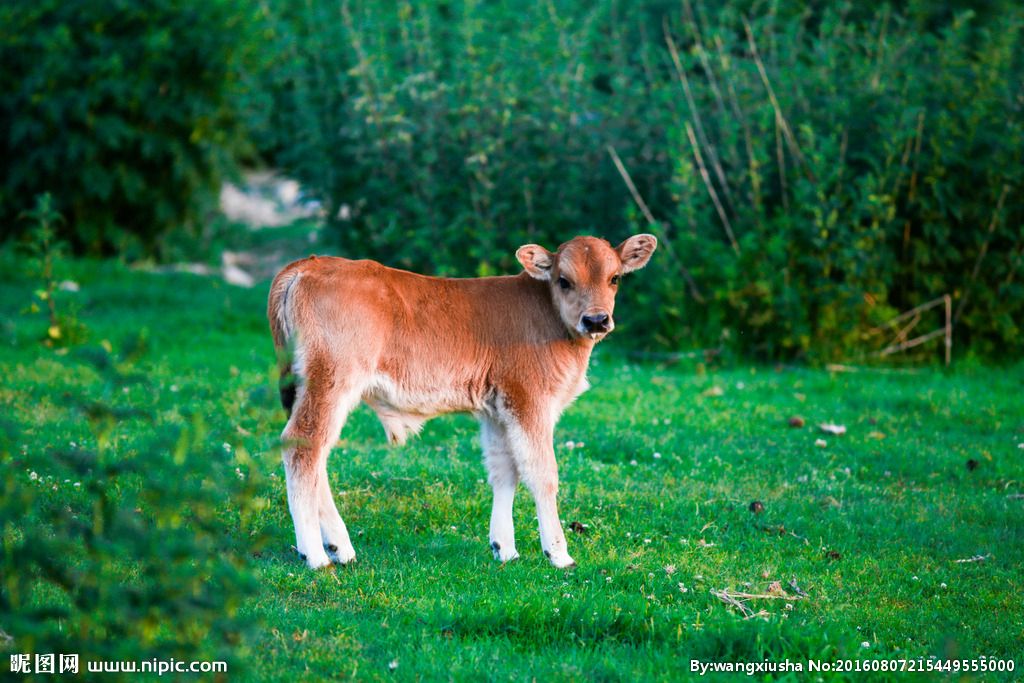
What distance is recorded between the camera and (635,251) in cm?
793

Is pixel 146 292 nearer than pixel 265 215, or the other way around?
pixel 146 292

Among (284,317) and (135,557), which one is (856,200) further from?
(135,557)

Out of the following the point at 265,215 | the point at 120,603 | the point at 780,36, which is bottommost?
the point at 265,215

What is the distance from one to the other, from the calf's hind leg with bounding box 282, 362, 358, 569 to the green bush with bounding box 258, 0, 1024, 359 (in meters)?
6.71

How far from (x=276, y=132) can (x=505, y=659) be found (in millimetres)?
12345

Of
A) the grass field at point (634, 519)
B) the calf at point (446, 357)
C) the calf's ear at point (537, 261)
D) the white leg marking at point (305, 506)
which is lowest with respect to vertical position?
the grass field at point (634, 519)

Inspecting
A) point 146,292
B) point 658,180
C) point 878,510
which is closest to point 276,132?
point 146,292

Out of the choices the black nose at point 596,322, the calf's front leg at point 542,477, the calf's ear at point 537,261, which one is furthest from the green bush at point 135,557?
the calf's ear at point 537,261

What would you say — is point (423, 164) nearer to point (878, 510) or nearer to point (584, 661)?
point (878, 510)

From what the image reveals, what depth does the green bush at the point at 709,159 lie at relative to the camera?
1275 centimetres

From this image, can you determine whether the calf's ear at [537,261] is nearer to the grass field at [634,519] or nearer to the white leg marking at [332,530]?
the grass field at [634,519]

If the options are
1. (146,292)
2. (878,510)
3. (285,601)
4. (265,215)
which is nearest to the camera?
(285,601)

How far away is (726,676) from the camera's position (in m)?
5.68

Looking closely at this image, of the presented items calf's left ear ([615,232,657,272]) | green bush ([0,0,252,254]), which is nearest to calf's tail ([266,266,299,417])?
calf's left ear ([615,232,657,272])
